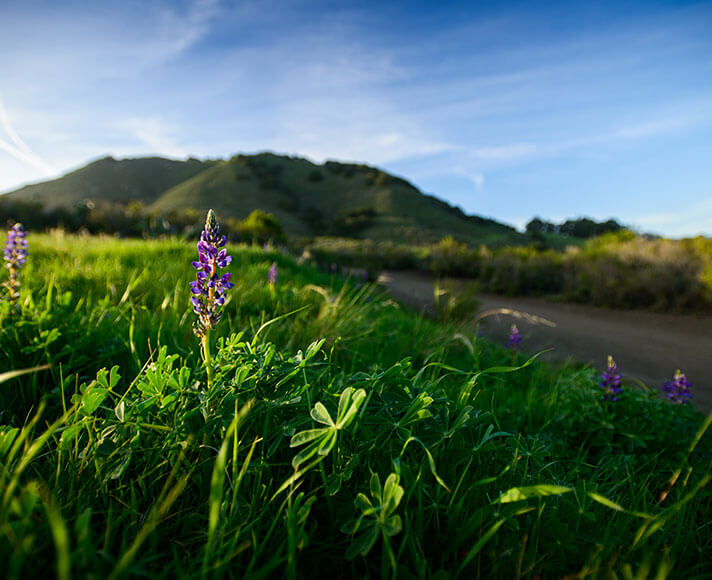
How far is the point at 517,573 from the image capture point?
88 centimetres

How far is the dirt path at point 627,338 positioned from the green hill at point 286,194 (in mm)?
38361

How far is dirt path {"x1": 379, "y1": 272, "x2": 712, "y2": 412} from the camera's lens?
414 centimetres

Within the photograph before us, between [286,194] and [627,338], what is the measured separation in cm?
7278

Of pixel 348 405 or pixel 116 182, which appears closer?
pixel 348 405

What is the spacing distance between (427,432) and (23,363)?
6.80 ft

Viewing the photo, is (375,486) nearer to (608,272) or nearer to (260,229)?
(608,272)

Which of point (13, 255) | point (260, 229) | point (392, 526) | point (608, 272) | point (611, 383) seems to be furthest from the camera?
point (260, 229)

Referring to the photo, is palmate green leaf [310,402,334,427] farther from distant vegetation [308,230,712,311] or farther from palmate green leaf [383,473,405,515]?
distant vegetation [308,230,712,311]

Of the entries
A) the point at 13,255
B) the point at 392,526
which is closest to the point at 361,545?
the point at 392,526

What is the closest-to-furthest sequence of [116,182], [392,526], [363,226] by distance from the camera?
1. [392,526]
2. [363,226]
3. [116,182]

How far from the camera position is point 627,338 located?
5430mm

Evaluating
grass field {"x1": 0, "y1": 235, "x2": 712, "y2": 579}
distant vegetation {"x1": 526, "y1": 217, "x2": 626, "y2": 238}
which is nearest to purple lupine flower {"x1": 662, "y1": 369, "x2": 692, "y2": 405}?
grass field {"x1": 0, "y1": 235, "x2": 712, "y2": 579}

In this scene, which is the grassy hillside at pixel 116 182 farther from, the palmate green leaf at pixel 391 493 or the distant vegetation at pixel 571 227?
the palmate green leaf at pixel 391 493

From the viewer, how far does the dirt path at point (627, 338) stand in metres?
4.14
